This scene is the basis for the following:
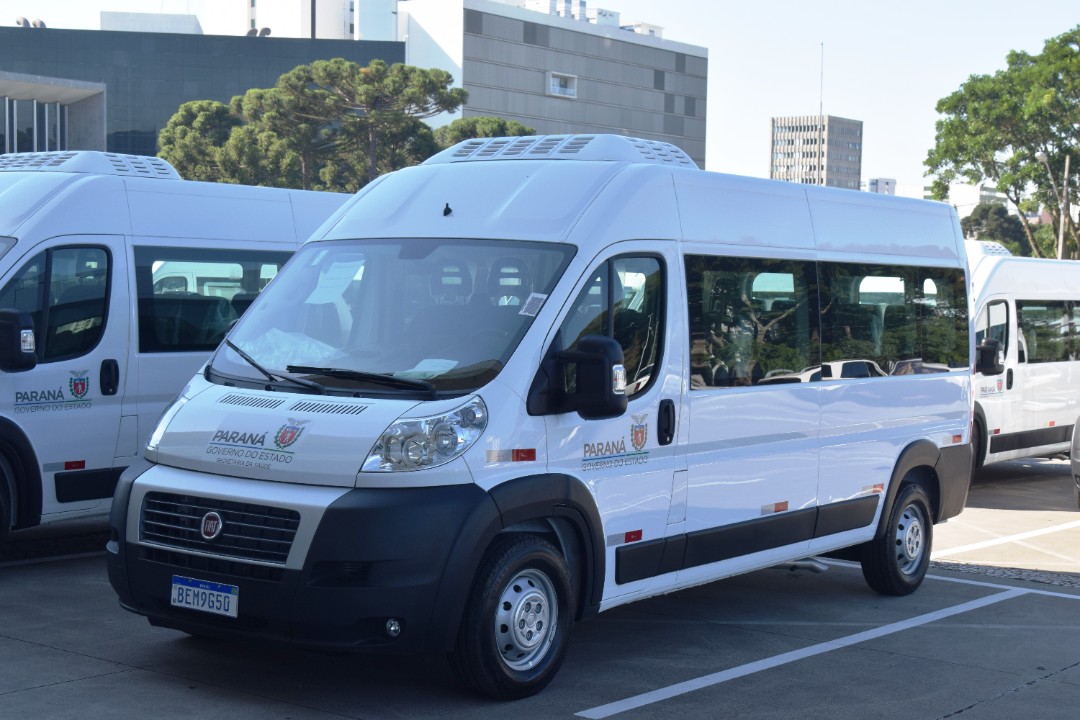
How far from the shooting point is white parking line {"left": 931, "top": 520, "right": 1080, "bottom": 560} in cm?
1144

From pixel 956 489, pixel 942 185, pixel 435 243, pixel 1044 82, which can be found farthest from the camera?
pixel 942 185

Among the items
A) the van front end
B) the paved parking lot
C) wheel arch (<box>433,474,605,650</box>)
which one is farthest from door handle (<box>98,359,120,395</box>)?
wheel arch (<box>433,474,605,650</box>)

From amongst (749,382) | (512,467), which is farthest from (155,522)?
(749,382)

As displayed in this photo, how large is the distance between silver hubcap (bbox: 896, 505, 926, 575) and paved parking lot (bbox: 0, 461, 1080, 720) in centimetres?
25

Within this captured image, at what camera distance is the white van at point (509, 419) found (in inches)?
234

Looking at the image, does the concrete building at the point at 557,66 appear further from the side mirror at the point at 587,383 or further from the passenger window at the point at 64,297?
the side mirror at the point at 587,383

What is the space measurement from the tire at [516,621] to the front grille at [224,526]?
856 mm

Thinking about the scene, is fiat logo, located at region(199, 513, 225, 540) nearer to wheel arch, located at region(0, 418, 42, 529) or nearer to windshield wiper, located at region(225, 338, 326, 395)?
windshield wiper, located at region(225, 338, 326, 395)

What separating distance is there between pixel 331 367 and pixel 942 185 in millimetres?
40664

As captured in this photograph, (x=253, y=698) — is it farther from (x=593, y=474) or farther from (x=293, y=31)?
(x=293, y=31)

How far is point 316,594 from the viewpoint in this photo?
5855 mm

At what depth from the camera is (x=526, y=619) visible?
6.39 meters

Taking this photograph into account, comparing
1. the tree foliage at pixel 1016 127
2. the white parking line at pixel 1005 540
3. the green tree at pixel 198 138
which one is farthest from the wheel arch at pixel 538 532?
the green tree at pixel 198 138

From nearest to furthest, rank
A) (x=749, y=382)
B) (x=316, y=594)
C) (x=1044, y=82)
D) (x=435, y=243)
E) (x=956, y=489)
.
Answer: (x=316, y=594) < (x=435, y=243) < (x=749, y=382) < (x=956, y=489) < (x=1044, y=82)
